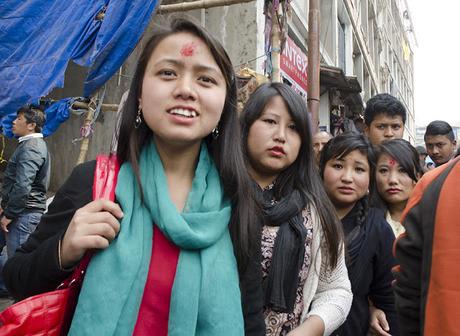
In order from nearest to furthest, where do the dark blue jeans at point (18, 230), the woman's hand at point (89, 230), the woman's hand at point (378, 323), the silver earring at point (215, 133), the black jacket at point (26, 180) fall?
1. the woman's hand at point (89, 230)
2. the silver earring at point (215, 133)
3. the woman's hand at point (378, 323)
4. the black jacket at point (26, 180)
5. the dark blue jeans at point (18, 230)

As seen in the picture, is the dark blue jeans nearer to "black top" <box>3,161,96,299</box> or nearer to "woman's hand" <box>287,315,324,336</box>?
"black top" <box>3,161,96,299</box>

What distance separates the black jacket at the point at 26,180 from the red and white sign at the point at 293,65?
332 cm

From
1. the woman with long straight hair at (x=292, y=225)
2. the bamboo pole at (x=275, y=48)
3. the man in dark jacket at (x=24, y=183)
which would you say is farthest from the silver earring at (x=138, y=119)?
the bamboo pole at (x=275, y=48)

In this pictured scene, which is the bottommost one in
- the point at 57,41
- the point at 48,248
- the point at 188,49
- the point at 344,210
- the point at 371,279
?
the point at 371,279

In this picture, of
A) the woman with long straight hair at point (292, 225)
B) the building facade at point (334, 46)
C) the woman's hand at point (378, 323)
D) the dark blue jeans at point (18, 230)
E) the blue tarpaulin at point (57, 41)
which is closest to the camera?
the woman with long straight hair at point (292, 225)

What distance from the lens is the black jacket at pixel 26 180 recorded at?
400 centimetres

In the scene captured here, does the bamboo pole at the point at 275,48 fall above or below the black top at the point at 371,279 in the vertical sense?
above

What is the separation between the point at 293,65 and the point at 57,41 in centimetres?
342

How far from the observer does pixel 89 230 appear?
1074 mm

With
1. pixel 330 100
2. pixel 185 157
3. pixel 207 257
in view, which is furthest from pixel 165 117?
pixel 330 100

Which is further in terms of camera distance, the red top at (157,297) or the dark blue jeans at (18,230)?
the dark blue jeans at (18,230)

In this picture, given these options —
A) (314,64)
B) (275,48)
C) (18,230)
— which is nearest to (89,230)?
(18,230)

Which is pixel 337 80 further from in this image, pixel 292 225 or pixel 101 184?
pixel 101 184

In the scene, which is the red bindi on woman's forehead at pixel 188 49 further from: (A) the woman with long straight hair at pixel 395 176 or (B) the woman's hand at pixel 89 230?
(A) the woman with long straight hair at pixel 395 176
